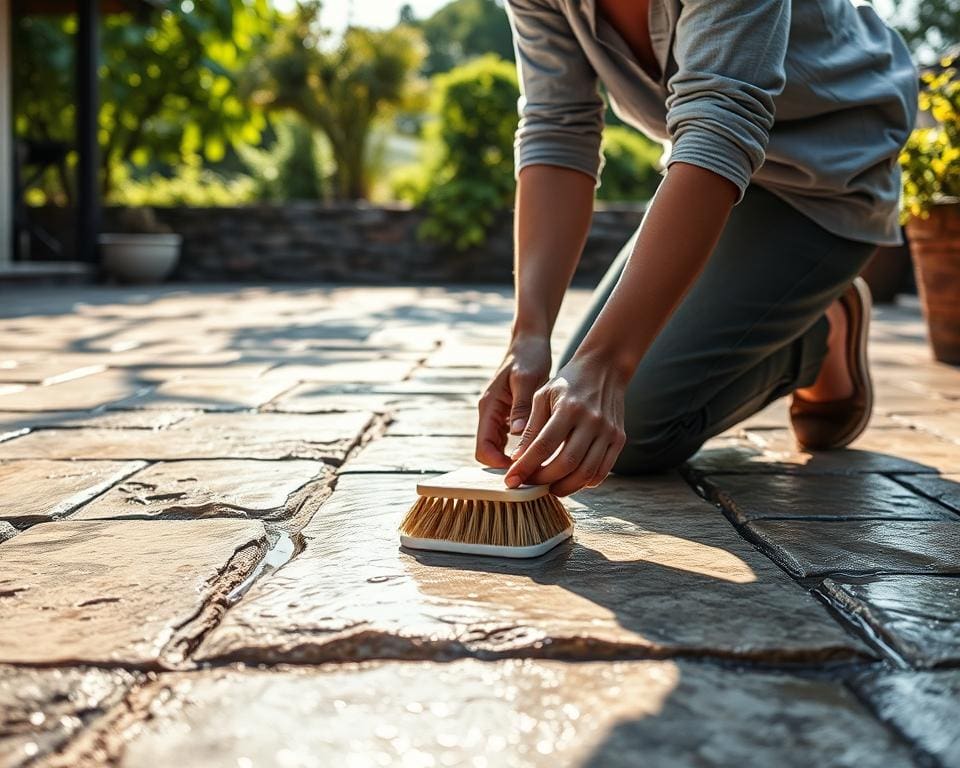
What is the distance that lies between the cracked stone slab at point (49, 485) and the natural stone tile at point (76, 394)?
0.69m

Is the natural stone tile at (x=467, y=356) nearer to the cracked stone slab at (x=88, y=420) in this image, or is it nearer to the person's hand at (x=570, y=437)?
the cracked stone slab at (x=88, y=420)

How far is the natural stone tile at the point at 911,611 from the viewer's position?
1.04 metres

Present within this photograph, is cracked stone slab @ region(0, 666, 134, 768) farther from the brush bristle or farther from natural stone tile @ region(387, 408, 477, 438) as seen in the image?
natural stone tile @ region(387, 408, 477, 438)

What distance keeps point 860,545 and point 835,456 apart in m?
0.73

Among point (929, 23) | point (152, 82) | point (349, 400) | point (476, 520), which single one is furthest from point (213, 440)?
point (929, 23)

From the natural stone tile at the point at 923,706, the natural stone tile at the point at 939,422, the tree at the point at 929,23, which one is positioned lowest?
the natural stone tile at the point at 939,422

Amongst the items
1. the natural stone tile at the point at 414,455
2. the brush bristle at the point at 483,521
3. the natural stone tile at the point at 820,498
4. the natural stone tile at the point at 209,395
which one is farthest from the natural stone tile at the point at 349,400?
the brush bristle at the point at 483,521

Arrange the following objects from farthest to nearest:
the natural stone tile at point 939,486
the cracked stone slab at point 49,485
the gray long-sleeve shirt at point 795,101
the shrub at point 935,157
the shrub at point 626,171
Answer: the shrub at point 626,171, the shrub at point 935,157, the gray long-sleeve shirt at point 795,101, the natural stone tile at point 939,486, the cracked stone slab at point 49,485

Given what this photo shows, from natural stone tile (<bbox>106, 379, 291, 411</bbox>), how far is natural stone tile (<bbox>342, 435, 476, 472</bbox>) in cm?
59

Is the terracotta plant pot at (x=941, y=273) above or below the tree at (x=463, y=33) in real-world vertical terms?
below

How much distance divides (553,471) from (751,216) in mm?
942

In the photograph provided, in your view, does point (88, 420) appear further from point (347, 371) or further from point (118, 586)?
point (118, 586)

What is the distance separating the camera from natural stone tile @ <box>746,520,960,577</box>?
4.38 feet

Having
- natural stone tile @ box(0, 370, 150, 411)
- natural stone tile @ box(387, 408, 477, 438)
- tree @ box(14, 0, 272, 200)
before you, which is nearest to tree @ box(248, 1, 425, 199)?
tree @ box(14, 0, 272, 200)
